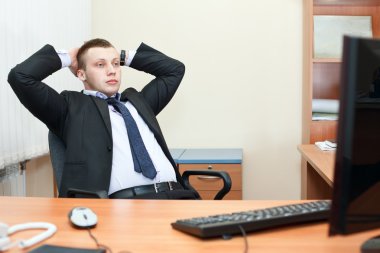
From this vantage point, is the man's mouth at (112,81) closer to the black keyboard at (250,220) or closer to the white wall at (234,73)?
the black keyboard at (250,220)

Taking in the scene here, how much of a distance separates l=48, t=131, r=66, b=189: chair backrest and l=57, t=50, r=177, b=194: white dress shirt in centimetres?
21

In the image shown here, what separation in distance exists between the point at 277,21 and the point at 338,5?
44 cm

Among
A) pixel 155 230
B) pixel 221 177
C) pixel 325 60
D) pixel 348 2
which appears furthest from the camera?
pixel 348 2

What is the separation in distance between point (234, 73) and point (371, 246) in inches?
97.5

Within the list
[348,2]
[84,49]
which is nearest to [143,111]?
[84,49]

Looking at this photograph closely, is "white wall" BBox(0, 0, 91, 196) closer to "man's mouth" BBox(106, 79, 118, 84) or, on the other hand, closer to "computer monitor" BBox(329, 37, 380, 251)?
"man's mouth" BBox(106, 79, 118, 84)

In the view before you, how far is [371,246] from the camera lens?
0.91 m

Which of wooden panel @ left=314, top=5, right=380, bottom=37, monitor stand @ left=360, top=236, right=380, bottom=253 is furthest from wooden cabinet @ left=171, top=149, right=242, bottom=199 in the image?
monitor stand @ left=360, top=236, right=380, bottom=253

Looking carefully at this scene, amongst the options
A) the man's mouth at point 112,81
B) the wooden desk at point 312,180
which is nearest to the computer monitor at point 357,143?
the man's mouth at point 112,81

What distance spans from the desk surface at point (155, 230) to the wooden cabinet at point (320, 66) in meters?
1.79

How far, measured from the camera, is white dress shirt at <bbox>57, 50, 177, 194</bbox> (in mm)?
1848

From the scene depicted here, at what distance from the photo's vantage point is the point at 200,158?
2.81 metres

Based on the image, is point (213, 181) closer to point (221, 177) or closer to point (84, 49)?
point (221, 177)

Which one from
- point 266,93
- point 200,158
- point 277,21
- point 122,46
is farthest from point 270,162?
point 122,46
